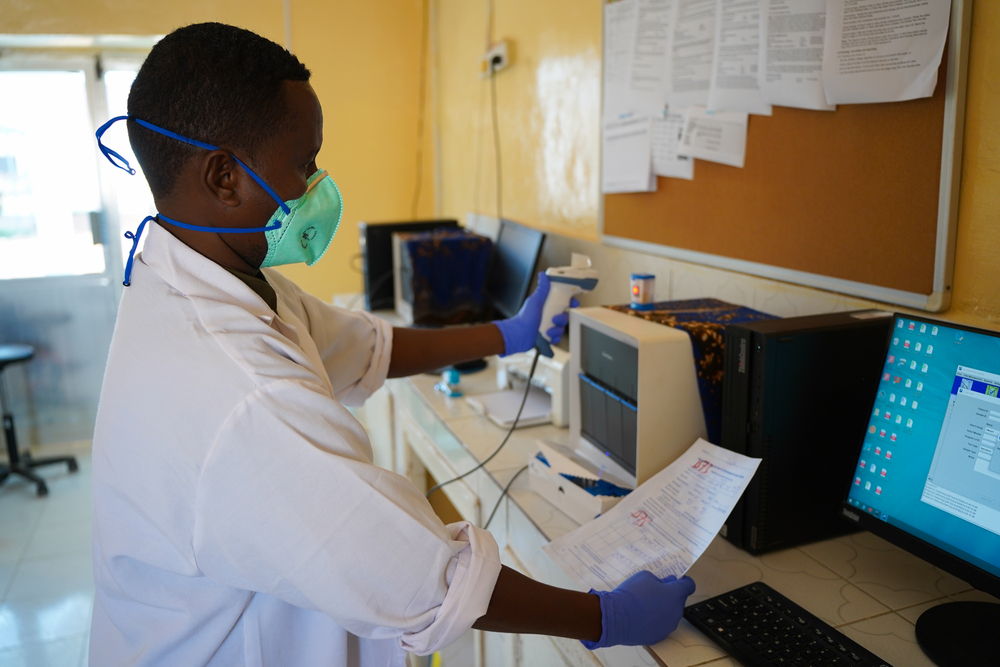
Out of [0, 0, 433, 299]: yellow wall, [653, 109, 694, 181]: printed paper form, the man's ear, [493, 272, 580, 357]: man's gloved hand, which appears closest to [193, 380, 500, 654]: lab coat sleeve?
the man's ear

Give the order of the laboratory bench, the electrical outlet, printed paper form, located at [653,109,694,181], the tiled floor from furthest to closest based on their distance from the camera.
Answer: the electrical outlet → the tiled floor → printed paper form, located at [653,109,694,181] → the laboratory bench

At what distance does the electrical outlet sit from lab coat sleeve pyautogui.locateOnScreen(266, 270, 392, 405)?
5.67ft

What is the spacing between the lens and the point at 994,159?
1128mm

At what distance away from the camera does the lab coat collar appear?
3.08 ft

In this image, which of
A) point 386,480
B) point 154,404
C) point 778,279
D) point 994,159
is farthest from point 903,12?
point 154,404

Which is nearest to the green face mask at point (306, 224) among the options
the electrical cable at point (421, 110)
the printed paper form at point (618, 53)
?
the printed paper form at point (618, 53)

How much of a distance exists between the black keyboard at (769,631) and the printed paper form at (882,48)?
83 centimetres

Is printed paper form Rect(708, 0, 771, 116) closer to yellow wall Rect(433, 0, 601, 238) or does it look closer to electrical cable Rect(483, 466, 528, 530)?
yellow wall Rect(433, 0, 601, 238)

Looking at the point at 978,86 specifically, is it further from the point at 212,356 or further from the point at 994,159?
the point at 212,356

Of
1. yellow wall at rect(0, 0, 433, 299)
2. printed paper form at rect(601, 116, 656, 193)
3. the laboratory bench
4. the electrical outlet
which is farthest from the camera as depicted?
yellow wall at rect(0, 0, 433, 299)

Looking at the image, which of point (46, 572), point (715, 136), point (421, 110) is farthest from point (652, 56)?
point (46, 572)

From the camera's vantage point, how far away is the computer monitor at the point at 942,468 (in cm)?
96

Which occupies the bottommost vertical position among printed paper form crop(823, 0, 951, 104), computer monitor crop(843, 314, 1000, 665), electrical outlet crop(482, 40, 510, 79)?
computer monitor crop(843, 314, 1000, 665)

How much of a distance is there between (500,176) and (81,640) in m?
2.32
